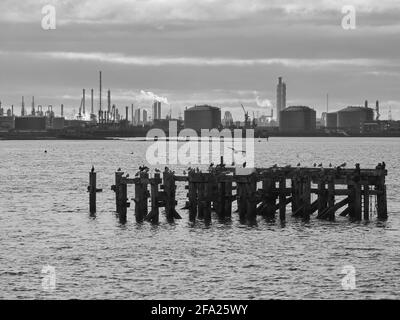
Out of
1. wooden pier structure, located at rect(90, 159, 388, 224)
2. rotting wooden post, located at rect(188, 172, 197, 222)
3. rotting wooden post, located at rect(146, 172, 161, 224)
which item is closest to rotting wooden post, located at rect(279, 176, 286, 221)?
wooden pier structure, located at rect(90, 159, 388, 224)

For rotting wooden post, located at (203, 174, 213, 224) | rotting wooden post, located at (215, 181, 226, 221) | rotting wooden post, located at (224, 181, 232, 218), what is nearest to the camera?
rotting wooden post, located at (203, 174, 213, 224)

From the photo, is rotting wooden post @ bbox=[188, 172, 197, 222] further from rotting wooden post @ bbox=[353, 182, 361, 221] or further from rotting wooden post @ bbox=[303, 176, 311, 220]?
rotting wooden post @ bbox=[353, 182, 361, 221]

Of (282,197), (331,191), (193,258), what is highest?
(331,191)

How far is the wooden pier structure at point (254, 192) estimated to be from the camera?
46.9 meters

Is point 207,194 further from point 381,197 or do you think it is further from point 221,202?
point 381,197

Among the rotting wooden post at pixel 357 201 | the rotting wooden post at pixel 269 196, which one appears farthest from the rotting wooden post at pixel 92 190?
the rotting wooden post at pixel 357 201

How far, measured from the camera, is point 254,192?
47.7 metres

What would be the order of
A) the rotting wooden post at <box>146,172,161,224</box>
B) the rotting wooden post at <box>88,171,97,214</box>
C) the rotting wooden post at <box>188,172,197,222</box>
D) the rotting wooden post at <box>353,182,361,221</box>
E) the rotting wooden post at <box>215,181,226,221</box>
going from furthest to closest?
the rotting wooden post at <box>88,171,97,214</box> → the rotting wooden post at <box>215,181,226,221</box> → the rotting wooden post at <box>188,172,197,222</box> → the rotting wooden post at <box>353,182,361,221</box> → the rotting wooden post at <box>146,172,161,224</box>

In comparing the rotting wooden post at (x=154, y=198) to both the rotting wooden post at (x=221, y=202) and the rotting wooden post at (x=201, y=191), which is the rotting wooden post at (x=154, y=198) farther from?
the rotting wooden post at (x=221, y=202)

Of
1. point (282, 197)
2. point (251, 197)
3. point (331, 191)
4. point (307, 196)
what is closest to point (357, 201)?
point (331, 191)

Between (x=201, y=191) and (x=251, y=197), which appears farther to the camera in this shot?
(x=251, y=197)

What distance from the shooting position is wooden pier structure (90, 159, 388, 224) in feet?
154

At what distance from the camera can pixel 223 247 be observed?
137 ft

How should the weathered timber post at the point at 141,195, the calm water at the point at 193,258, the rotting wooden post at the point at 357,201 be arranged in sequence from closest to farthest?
1. the calm water at the point at 193,258
2. the rotting wooden post at the point at 357,201
3. the weathered timber post at the point at 141,195
